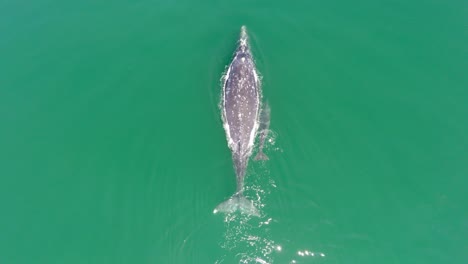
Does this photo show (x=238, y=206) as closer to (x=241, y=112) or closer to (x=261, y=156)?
(x=261, y=156)

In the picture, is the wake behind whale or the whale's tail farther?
the wake behind whale

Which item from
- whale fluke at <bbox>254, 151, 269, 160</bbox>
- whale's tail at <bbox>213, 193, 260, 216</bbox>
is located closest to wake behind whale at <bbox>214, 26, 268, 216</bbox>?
whale's tail at <bbox>213, 193, 260, 216</bbox>

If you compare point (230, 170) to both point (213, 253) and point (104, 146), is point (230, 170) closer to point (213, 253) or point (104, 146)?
point (213, 253)

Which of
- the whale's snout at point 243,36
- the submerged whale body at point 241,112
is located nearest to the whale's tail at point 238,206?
the submerged whale body at point 241,112

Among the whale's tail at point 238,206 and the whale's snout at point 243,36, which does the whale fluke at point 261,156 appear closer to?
the whale's tail at point 238,206

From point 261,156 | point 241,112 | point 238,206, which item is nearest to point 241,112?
point 241,112

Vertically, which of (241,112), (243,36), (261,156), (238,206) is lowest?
(238,206)

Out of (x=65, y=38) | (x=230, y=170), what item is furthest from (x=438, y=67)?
(x=65, y=38)

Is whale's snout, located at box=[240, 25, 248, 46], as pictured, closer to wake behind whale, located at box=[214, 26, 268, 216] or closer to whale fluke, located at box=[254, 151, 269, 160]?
wake behind whale, located at box=[214, 26, 268, 216]

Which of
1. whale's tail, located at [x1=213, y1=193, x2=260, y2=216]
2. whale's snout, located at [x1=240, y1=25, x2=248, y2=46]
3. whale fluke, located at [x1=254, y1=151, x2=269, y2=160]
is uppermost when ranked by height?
whale's snout, located at [x1=240, y1=25, x2=248, y2=46]
